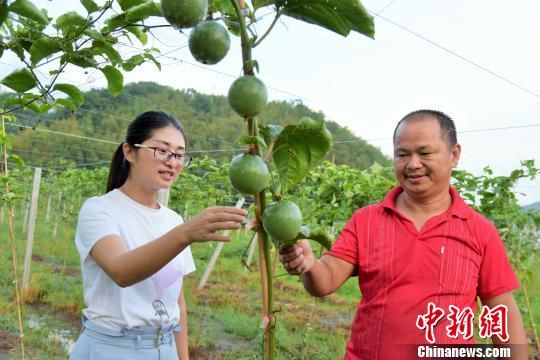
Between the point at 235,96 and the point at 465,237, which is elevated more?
the point at 235,96

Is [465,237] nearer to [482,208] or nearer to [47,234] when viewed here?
[482,208]

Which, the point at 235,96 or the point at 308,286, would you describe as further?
the point at 308,286

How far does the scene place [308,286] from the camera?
1521mm

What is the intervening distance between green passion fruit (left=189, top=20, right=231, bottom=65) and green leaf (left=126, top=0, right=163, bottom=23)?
1.43 ft

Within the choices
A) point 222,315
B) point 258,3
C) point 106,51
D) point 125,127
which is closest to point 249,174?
point 258,3

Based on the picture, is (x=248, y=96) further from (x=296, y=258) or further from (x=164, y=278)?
(x=164, y=278)

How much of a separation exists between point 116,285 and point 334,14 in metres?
0.97

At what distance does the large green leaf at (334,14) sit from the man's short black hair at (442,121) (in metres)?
0.77

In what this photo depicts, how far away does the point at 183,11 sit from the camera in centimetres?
71

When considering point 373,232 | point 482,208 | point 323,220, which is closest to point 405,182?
point 373,232

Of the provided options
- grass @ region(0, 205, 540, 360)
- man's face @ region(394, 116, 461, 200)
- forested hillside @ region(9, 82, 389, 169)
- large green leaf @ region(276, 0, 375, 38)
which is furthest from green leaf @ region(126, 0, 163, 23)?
forested hillside @ region(9, 82, 389, 169)

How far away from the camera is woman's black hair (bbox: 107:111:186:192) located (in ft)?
5.19

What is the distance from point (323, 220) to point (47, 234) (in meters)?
10.8

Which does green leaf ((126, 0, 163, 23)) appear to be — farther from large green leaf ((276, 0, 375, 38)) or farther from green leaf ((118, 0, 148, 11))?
large green leaf ((276, 0, 375, 38))
